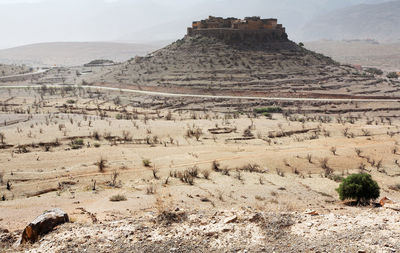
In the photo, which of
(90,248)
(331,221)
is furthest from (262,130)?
(90,248)

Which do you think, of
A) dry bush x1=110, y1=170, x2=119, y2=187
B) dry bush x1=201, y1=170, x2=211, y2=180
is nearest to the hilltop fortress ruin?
dry bush x1=201, y1=170, x2=211, y2=180

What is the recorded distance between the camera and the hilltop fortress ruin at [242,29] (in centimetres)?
4772

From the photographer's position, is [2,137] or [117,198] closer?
[117,198]

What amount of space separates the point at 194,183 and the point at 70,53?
123038mm

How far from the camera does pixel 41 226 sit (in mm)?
7891

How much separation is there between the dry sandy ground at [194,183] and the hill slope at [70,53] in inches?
3569

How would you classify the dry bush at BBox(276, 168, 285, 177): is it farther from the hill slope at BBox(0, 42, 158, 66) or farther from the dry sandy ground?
the hill slope at BBox(0, 42, 158, 66)

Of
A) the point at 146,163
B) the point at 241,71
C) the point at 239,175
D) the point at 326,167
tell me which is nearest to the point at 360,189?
the point at 239,175

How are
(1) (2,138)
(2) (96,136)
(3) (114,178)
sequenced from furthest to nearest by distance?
(2) (96,136) < (1) (2,138) < (3) (114,178)

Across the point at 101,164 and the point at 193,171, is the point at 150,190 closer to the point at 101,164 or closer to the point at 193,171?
the point at 193,171

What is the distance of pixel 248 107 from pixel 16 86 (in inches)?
1248

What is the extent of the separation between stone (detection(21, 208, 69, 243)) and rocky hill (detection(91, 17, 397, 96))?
31.7 metres

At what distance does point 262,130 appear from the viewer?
23.1m

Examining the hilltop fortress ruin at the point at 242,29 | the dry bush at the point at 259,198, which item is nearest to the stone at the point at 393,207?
the dry bush at the point at 259,198
